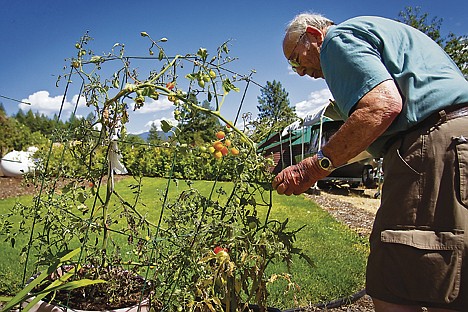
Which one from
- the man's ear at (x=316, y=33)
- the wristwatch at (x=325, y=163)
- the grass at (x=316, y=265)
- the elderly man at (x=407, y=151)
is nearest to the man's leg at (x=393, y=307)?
the elderly man at (x=407, y=151)

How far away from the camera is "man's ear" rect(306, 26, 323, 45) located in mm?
1589

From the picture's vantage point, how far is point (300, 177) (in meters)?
1.49

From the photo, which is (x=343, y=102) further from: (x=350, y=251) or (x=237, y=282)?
(x=350, y=251)

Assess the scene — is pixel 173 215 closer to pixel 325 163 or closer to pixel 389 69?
pixel 325 163

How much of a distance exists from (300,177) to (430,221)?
17.5 inches

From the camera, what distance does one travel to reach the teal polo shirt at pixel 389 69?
54.1 inches

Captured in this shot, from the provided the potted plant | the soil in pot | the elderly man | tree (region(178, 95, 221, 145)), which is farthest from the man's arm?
the soil in pot

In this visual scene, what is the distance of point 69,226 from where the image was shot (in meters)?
1.67

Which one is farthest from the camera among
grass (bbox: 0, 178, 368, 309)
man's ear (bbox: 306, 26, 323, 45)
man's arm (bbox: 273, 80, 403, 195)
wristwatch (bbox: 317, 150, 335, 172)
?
grass (bbox: 0, 178, 368, 309)

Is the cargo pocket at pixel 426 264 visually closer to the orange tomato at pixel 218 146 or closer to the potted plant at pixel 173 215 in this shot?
the potted plant at pixel 173 215

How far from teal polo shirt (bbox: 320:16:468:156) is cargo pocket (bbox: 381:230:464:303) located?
364 mm

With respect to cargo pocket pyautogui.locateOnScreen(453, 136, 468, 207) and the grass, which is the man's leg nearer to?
the grass

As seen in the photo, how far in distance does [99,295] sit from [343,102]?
1217 millimetres

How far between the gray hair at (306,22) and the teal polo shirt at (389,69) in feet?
0.49
